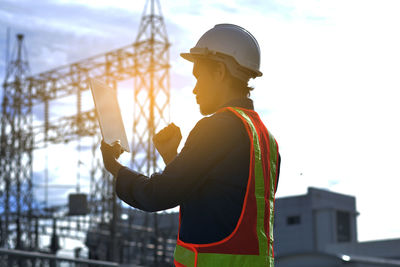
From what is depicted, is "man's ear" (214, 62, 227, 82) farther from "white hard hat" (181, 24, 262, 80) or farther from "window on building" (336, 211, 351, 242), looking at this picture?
"window on building" (336, 211, 351, 242)

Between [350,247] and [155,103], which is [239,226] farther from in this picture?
[350,247]

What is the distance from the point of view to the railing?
824cm

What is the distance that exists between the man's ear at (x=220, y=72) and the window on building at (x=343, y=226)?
54629mm

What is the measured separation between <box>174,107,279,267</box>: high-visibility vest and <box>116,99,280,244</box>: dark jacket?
0.08ft

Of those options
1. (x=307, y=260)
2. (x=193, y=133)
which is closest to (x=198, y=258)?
(x=193, y=133)

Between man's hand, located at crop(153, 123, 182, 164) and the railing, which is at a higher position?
man's hand, located at crop(153, 123, 182, 164)

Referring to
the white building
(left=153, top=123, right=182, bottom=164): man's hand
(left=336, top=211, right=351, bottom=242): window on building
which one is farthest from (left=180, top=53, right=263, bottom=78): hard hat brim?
(left=336, top=211, right=351, bottom=242): window on building

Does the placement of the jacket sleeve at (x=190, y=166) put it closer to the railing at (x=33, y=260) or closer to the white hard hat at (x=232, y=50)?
the white hard hat at (x=232, y=50)

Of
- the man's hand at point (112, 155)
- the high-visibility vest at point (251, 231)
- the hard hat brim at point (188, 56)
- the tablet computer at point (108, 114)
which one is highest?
the hard hat brim at point (188, 56)

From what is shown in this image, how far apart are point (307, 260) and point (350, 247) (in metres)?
39.8

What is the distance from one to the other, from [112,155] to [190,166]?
0.45 metres

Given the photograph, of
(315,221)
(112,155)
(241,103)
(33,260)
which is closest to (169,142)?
(112,155)

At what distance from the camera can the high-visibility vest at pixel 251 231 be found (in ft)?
7.58

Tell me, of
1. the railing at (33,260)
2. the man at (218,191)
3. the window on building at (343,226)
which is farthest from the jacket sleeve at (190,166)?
the window on building at (343,226)
